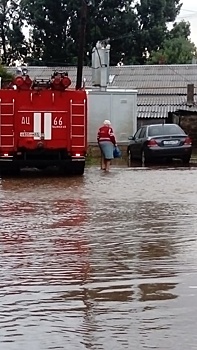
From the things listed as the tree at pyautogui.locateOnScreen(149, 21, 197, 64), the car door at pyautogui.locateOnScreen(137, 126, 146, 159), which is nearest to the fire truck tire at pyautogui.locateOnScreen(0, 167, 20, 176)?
the car door at pyautogui.locateOnScreen(137, 126, 146, 159)

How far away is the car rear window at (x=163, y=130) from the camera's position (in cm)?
2483

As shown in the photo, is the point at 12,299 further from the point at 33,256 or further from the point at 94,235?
the point at 94,235

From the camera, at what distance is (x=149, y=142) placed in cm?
2447

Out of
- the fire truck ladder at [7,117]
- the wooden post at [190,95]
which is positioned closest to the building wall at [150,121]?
the wooden post at [190,95]

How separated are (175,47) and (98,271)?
5656 cm

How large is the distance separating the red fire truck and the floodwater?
418 centimetres

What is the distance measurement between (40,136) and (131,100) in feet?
47.0

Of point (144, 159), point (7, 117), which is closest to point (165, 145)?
point (144, 159)

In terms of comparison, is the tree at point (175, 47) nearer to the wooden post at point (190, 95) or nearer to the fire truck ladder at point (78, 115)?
the wooden post at point (190, 95)

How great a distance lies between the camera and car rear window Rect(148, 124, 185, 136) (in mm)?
24831

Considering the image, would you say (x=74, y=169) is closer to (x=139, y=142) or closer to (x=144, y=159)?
(x=144, y=159)

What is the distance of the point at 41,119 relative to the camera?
1855 cm

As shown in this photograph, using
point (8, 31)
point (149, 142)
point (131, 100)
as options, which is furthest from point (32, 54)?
point (149, 142)

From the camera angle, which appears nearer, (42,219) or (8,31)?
(42,219)
